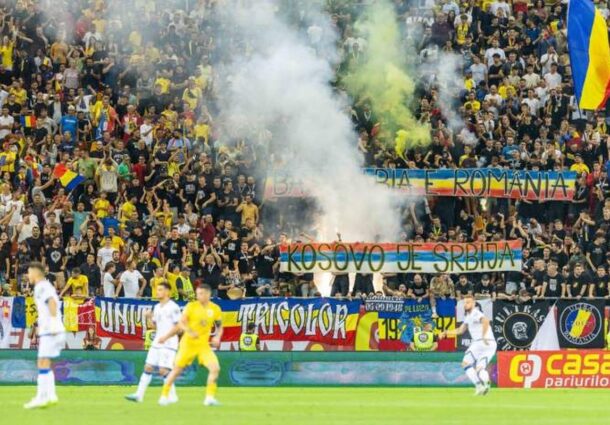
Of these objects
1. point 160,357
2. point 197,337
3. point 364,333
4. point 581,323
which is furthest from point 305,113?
point 197,337

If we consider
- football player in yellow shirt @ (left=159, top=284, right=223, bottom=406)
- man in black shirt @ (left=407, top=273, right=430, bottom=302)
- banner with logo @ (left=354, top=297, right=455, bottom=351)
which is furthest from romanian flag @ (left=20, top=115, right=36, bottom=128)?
football player in yellow shirt @ (left=159, top=284, right=223, bottom=406)

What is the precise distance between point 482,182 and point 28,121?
10679 millimetres

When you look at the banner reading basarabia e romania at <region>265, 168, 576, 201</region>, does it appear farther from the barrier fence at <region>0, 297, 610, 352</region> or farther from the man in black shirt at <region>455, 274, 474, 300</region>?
the barrier fence at <region>0, 297, 610, 352</region>

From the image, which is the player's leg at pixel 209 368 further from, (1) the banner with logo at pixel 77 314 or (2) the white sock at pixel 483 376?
(1) the banner with logo at pixel 77 314

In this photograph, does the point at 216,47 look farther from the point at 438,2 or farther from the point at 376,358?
the point at 376,358

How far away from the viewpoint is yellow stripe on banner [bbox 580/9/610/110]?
113ft

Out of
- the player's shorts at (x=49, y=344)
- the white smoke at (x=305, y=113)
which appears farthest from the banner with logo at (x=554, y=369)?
the player's shorts at (x=49, y=344)

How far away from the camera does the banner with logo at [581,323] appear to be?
107 feet

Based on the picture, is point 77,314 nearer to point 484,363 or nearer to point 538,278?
point 484,363

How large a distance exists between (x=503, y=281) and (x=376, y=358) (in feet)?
14.5

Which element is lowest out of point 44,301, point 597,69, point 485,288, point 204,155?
point 44,301

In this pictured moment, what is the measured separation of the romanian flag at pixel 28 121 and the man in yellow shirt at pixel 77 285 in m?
5.42

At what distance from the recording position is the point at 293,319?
3256 cm

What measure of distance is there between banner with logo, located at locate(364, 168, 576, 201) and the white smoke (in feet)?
1.36
